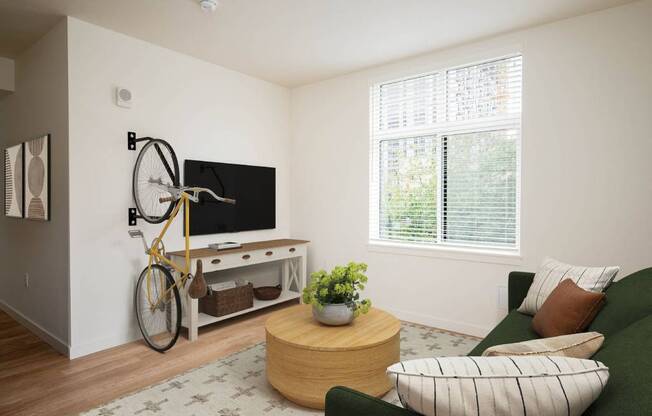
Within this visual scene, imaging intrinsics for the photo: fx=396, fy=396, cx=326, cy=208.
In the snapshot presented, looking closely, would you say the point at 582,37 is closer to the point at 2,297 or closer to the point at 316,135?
the point at 316,135

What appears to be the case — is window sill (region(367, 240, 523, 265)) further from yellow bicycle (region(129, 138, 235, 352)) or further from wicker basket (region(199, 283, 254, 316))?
yellow bicycle (region(129, 138, 235, 352))

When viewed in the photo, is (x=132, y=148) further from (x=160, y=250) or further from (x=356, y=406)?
(x=356, y=406)

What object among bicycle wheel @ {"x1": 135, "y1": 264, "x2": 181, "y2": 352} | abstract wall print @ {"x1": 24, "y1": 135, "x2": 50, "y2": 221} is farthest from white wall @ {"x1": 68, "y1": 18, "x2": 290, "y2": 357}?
abstract wall print @ {"x1": 24, "y1": 135, "x2": 50, "y2": 221}

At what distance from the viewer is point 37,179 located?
3.40 m

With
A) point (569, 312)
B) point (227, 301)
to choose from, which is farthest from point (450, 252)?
point (227, 301)

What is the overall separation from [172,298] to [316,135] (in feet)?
7.87

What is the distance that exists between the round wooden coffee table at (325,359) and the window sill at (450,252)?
144 centimetres

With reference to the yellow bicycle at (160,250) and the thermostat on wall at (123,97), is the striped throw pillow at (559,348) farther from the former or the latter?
the thermostat on wall at (123,97)

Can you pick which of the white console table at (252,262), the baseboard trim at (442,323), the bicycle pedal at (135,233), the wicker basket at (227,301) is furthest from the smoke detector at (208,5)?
the baseboard trim at (442,323)

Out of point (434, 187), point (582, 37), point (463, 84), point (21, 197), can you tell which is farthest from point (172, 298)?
point (582, 37)

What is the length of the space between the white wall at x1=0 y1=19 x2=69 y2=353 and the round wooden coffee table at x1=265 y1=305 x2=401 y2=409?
1908 mm

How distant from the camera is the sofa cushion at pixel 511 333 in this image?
199 cm

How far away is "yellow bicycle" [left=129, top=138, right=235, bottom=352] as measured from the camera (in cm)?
322

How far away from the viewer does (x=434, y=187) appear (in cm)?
387
